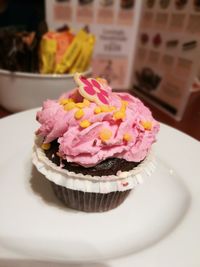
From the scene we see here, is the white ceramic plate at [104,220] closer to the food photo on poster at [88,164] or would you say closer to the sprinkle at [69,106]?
the food photo on poster at [88,164]

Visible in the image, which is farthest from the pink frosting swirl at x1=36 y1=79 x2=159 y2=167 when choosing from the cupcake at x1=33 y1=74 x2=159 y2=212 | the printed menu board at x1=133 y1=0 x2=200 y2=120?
the printed menu board at x1=133 y1=0 x2=200 y2=120

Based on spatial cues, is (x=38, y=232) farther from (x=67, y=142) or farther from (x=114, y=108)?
(x=114, y=108)

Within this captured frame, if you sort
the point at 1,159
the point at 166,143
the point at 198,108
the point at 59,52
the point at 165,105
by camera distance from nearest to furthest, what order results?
the point at 1,159 < the point at 166,143 < the point at 59,52 < the point at 165,105 < the point at 198,108

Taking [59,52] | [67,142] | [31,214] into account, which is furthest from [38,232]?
[59,52]

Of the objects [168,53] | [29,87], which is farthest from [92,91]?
[168,53]

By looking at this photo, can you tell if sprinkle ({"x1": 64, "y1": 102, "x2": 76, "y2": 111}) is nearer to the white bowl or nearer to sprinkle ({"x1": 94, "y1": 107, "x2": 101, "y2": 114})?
sprinkle ({"x1": 94, "y1": 107, "x2": 101, "y2": 114})

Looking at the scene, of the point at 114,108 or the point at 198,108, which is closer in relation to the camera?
the point at 114,108

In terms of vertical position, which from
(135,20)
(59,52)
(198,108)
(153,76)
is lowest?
(198,108)
